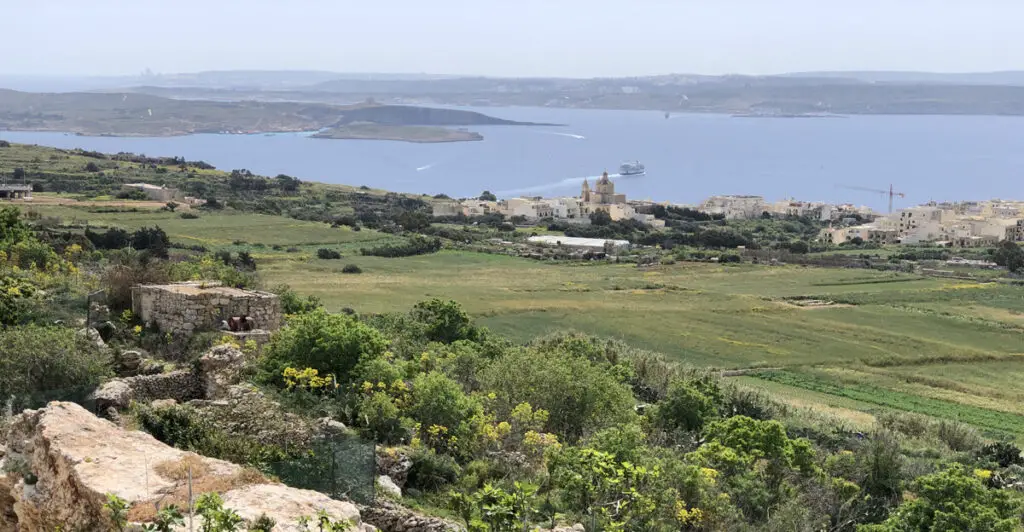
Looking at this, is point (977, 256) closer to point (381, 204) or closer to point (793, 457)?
point (381, 204)

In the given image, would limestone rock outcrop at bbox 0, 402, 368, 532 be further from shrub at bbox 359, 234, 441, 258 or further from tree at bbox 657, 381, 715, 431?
shrub at bbox 359, 234, 441, 258

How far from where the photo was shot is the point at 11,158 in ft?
268

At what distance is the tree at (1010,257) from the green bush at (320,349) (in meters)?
62.3

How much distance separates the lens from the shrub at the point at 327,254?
54625 mm

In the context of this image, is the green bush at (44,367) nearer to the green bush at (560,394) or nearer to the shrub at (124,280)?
the shrub at (124,280)

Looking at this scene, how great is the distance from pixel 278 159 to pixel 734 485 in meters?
167

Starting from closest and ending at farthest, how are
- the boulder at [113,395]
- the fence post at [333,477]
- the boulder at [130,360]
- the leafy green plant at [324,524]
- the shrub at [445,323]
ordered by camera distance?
the leafy green plant at [324,524]
the fence post at [333,477]
the boulder at [113,395]
the boulder at [130,360]
the shrub at [445,323]

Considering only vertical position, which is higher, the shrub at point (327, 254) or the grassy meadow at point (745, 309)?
the shrub at point (327, 254)

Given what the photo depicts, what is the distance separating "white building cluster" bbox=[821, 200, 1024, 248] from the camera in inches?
3438

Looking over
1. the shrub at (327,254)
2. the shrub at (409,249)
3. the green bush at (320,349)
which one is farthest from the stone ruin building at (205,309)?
the shrub at (409,249)

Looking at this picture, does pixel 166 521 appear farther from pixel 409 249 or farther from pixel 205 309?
pixel 409 249

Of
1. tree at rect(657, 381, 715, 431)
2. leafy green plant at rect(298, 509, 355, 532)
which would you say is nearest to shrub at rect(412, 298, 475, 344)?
tree at rect(657, 381, 715, 431)

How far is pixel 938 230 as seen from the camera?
90.1m

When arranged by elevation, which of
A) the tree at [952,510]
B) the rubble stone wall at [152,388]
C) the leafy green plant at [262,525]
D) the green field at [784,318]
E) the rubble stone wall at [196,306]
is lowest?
the green field at [784,318]
